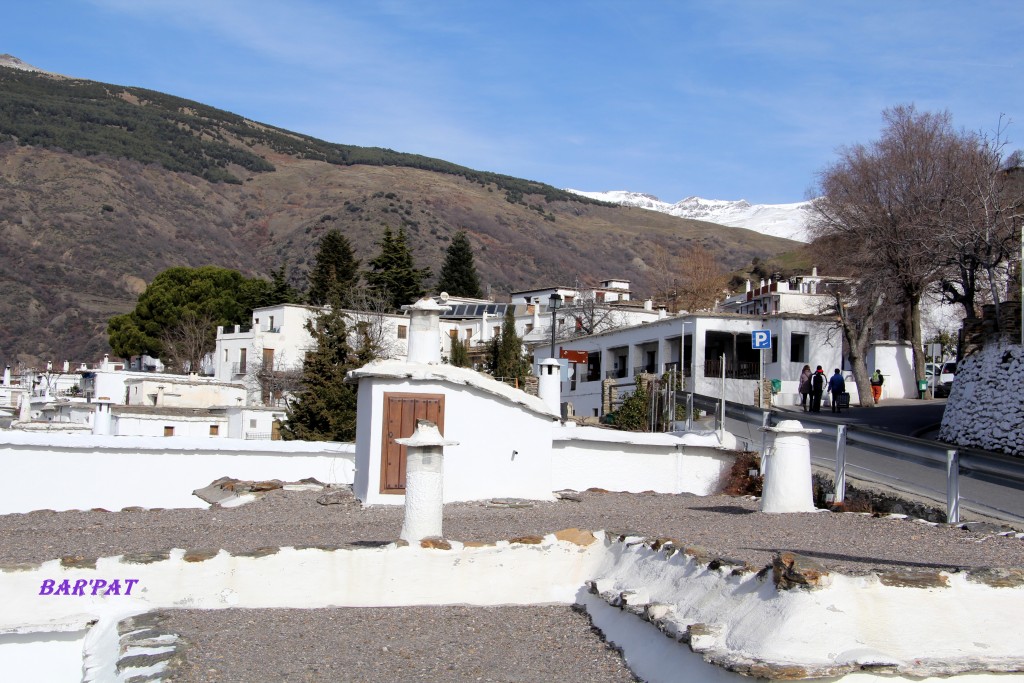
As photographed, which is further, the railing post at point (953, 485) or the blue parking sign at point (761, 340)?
the blue parking sign at point (761, 340)

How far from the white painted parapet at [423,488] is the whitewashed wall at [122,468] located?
8941 millimetres

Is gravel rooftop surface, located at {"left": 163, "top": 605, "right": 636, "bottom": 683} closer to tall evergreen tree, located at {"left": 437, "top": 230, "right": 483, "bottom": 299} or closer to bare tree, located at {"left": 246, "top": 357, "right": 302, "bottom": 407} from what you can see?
bare tree, located at {"left": 246, "top": 357, "right": 302, "bottom": 407}

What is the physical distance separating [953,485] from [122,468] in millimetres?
13587

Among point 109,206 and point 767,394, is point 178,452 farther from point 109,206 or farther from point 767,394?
point 109,206

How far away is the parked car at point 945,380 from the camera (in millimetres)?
44431

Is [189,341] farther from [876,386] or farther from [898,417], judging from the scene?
[898,417]

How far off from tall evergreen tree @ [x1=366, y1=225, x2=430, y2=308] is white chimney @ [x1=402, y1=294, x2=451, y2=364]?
2484 inches

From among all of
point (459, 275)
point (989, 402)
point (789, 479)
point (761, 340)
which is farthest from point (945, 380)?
point (459, 275)

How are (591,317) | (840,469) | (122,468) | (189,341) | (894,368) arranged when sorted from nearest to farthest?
1. (840,469)
2. (122,468)
3. (894,368)
4. (591,317)
5. (189,341)

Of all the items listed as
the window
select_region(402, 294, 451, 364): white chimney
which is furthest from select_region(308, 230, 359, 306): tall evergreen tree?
select_region(402, 294, 451, 364): white chimney

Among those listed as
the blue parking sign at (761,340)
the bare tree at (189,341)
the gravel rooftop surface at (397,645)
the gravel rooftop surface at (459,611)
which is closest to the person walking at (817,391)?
the blue parking sign at (761,340)

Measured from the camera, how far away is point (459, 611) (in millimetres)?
9211

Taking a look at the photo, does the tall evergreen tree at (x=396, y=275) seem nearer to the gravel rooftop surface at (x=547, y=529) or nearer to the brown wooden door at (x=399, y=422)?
the brown wooden door at (x=399, y=422)

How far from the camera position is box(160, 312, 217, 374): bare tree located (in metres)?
77.9
